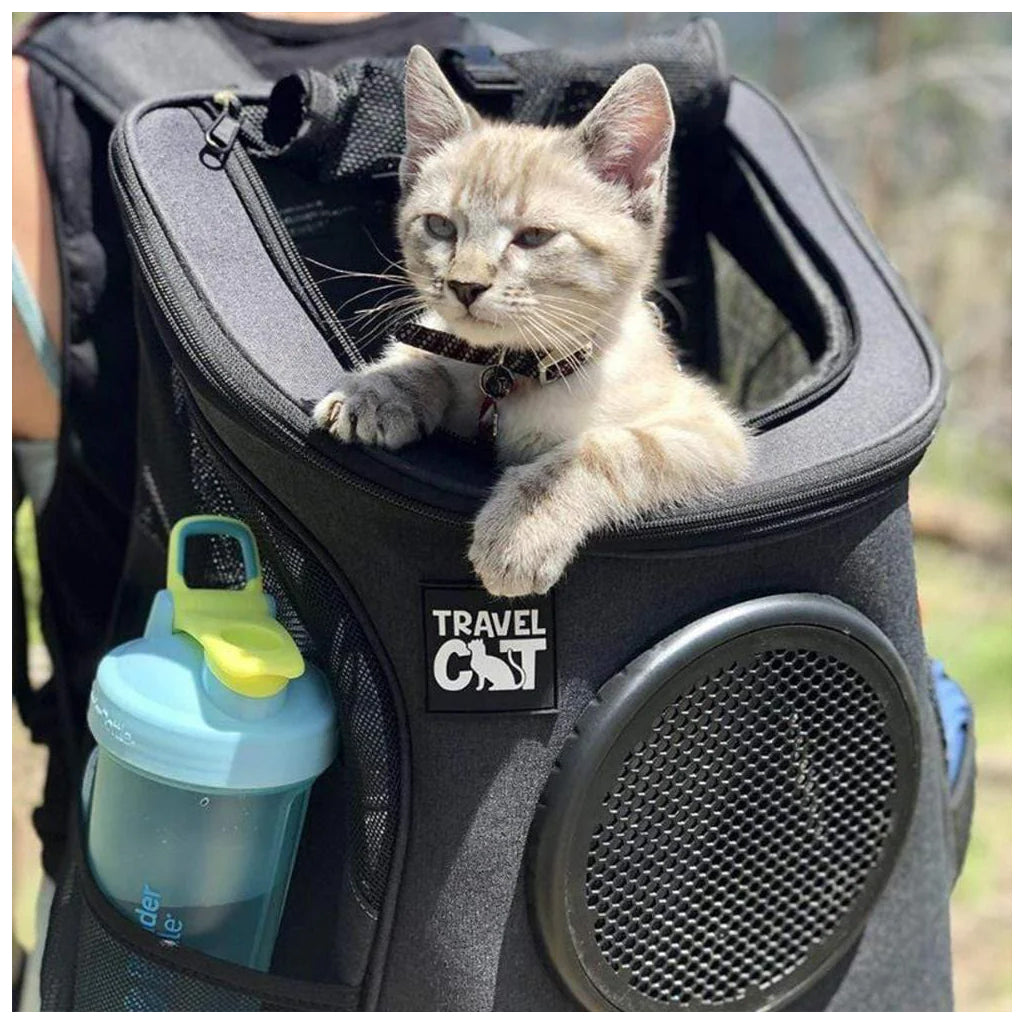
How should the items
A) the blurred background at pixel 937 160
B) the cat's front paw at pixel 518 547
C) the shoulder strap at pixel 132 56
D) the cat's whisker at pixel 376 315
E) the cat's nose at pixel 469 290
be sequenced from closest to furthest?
the cat's front paw at pixel 518 547
the cat's nose at pixel 469 290
the cat's whisker at pixel 376 315
the shoulder strap at pixel 132 56
the blurred background at pixel 937 160

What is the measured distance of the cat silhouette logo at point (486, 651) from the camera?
3.49ft

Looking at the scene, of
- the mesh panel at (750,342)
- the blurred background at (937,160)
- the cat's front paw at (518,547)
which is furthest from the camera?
the blurred background at (937,160)

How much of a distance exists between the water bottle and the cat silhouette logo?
4.6 inches

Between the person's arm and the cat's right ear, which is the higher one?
the cat's right ear

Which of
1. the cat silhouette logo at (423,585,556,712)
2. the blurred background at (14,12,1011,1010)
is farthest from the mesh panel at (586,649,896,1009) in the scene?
the blurred background at (14,12,1011,1010)

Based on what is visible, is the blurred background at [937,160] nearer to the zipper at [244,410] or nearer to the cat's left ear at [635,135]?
the cat's left ear at [635,135]

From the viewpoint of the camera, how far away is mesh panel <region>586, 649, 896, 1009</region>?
1.13 meters

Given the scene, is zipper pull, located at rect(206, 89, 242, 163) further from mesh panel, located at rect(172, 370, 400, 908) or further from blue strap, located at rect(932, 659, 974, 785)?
blue strap, located at rect(932, 659, 974, 785)

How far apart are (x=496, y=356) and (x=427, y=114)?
261 mm

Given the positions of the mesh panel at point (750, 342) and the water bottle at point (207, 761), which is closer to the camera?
the water bottle at point (207, 761)

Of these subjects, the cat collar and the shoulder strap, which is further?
the shoulder strap


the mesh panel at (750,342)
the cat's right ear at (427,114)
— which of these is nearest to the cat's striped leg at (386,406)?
the cat's right ear at (427,114)

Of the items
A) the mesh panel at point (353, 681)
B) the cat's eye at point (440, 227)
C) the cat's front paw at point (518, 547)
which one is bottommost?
the mesh panel at point (353, 681)

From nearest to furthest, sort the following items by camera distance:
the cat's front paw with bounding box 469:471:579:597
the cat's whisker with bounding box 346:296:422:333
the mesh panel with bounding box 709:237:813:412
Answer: the cat's front paw with bounding box 469:471:579:597 → the cat's whisker with bounding box 346:296:422:333 → the mesh panel with bounding box 709:237:813:412
